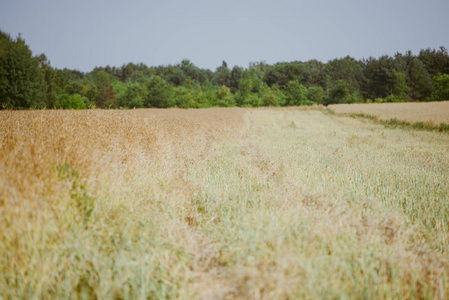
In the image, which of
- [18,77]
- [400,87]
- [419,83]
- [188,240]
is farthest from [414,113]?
[419,83]

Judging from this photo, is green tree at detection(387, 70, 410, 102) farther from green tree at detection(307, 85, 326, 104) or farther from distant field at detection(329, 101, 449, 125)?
distant field at detection(329, 101, 449, 125)

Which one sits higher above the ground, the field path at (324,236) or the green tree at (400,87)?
the green tree at (400,87)

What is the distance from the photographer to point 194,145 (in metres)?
6.68

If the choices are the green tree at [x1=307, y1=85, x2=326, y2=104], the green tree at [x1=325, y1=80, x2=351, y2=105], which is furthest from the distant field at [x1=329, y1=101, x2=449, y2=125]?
the green tree at [x1=307, y1=85, x2=326, y2=104]

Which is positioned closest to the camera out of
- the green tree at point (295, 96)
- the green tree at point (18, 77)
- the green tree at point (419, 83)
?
the green tree at point (18, 77)

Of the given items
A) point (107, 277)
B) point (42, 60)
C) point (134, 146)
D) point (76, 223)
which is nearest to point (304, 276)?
point (107, 277)

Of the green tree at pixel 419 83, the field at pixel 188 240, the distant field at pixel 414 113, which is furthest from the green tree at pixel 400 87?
the field at pixel 188 240

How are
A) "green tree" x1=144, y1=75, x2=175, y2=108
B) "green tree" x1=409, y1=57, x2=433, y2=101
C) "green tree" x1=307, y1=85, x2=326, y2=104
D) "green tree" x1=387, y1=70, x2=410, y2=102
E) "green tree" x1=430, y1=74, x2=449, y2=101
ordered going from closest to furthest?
"green tree" x1=144, y1=75, x2=175, y2=108, "green tree" x1=430, y1=74, x2=449, y2=101, "green tree" x1=387, y1=70, x2=410, y2=102, "green tree" x1=409, y1=57, x2=433, y2=101, "green tree" x1=307, y1=85, x2=326, y2=104

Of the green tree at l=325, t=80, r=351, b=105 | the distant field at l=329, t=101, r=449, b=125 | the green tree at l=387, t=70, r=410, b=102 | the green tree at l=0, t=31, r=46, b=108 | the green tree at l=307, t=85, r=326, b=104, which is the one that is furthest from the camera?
the green tree at l=307, t=85, r=326, b=104

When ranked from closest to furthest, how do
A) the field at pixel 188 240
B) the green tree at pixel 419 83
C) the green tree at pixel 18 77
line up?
1. the field at pixel 188 240
2. the green tree at pixel 18 77
3. the green tree at pixel 419 83

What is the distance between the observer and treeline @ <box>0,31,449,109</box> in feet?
94.5

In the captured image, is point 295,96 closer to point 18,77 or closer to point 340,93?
point 340,93

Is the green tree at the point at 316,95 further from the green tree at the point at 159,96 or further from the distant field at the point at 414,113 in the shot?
the green tree at the point at 159,96

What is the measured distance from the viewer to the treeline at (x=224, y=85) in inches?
1134
